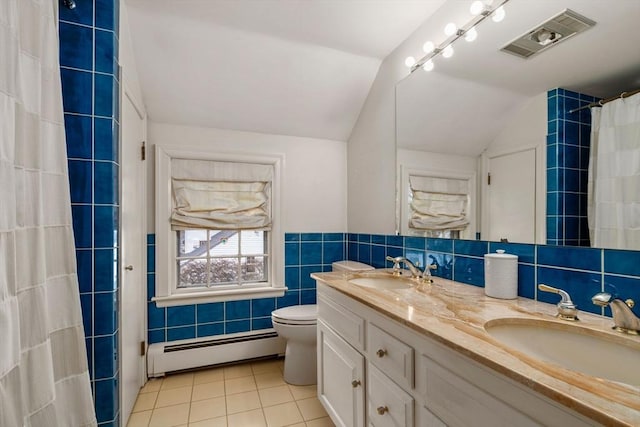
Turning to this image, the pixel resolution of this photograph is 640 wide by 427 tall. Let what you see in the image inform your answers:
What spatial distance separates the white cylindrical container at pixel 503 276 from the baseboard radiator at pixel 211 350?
182cm

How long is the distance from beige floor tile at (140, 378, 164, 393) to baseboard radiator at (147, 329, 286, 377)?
0.12 ft

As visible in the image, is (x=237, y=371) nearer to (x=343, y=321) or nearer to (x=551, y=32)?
(x=343, y=321)

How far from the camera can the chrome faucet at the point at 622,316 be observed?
79 centimetres

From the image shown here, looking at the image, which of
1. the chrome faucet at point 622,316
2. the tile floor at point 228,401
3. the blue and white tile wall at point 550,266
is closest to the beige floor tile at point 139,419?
the tile floor at point 228,401

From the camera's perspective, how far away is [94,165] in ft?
4.57

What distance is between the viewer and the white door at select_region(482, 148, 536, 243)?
1.17 meters

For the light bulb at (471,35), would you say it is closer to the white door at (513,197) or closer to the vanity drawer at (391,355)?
the white door at (513,197)

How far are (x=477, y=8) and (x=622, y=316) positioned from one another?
139 centimetres

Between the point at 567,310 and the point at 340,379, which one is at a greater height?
the point at 567,310

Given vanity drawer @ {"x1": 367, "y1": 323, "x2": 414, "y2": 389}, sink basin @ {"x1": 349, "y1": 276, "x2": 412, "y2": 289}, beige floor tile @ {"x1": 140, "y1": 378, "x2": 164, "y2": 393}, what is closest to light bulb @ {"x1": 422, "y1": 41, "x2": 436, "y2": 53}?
sink basin @ {"x1": 349, "y1": 276, "x2": 412, "y2": 289}

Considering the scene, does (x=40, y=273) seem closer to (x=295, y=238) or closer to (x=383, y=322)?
(x=383, y=322)

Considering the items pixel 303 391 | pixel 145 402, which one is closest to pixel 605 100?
pixel 303 391

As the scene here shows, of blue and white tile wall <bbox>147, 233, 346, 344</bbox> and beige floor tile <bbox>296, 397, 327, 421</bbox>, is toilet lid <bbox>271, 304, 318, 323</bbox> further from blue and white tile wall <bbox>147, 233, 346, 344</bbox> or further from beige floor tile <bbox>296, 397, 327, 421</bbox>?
beige floor tile <bbox>296, 397, 327, 421</bbox>

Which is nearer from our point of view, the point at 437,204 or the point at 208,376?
the point at 437,204
